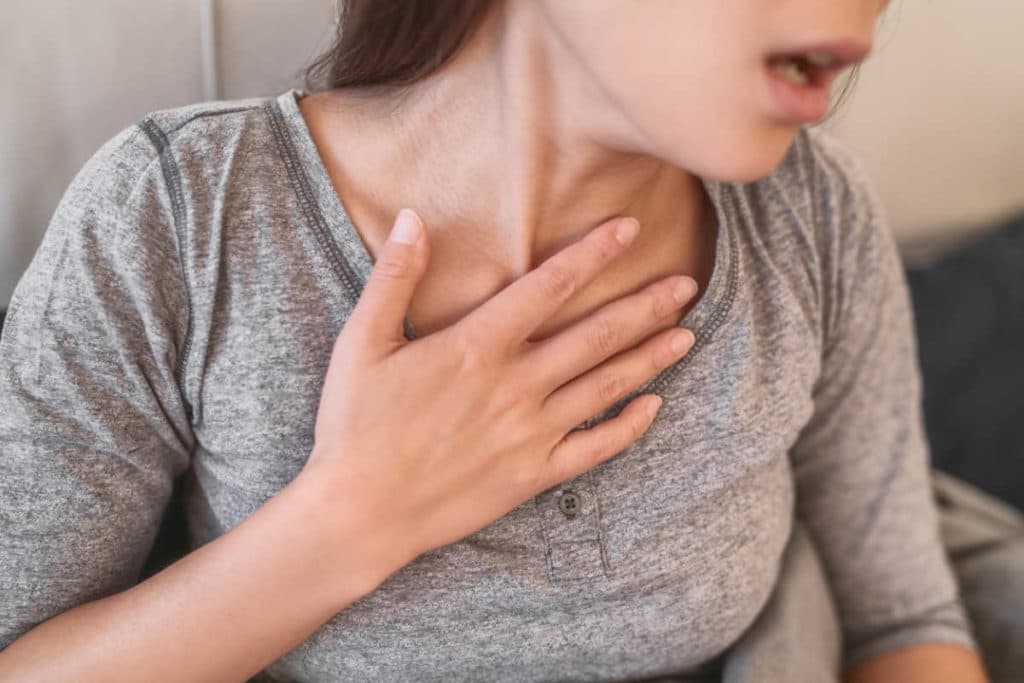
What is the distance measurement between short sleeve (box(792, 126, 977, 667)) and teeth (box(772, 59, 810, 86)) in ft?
0.91

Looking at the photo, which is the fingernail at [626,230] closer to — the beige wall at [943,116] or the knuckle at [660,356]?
the knuckle at [660,356]

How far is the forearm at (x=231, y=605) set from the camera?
613mm

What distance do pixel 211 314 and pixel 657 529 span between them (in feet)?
1.22

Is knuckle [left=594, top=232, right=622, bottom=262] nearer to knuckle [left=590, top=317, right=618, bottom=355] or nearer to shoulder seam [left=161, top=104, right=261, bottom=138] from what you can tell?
knuckle [left=590, top=317, right=618, bottom=355]

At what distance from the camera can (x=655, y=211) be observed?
29.5 inches

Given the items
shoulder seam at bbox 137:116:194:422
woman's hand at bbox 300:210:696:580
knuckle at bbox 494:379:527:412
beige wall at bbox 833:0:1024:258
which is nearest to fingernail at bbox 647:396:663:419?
woman's hand at bbox 300:210:696:580

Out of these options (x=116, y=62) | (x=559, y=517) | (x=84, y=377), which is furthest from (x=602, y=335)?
(x=116, y=62)

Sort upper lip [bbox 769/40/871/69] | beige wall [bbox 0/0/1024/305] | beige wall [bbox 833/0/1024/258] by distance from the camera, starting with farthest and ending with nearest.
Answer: beige wall [bbox 833/0/1024/258] < beige wall [bbox 0/0/1024/305] < upper lip [bbox 769/40/871/69]

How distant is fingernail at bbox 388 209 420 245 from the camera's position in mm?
625

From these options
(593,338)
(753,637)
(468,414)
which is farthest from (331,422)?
(753,637)

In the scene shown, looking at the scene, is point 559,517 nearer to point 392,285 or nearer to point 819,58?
point 392,285

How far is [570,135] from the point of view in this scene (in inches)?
25.8

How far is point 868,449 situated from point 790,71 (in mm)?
470

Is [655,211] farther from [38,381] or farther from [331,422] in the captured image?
[38,381]
